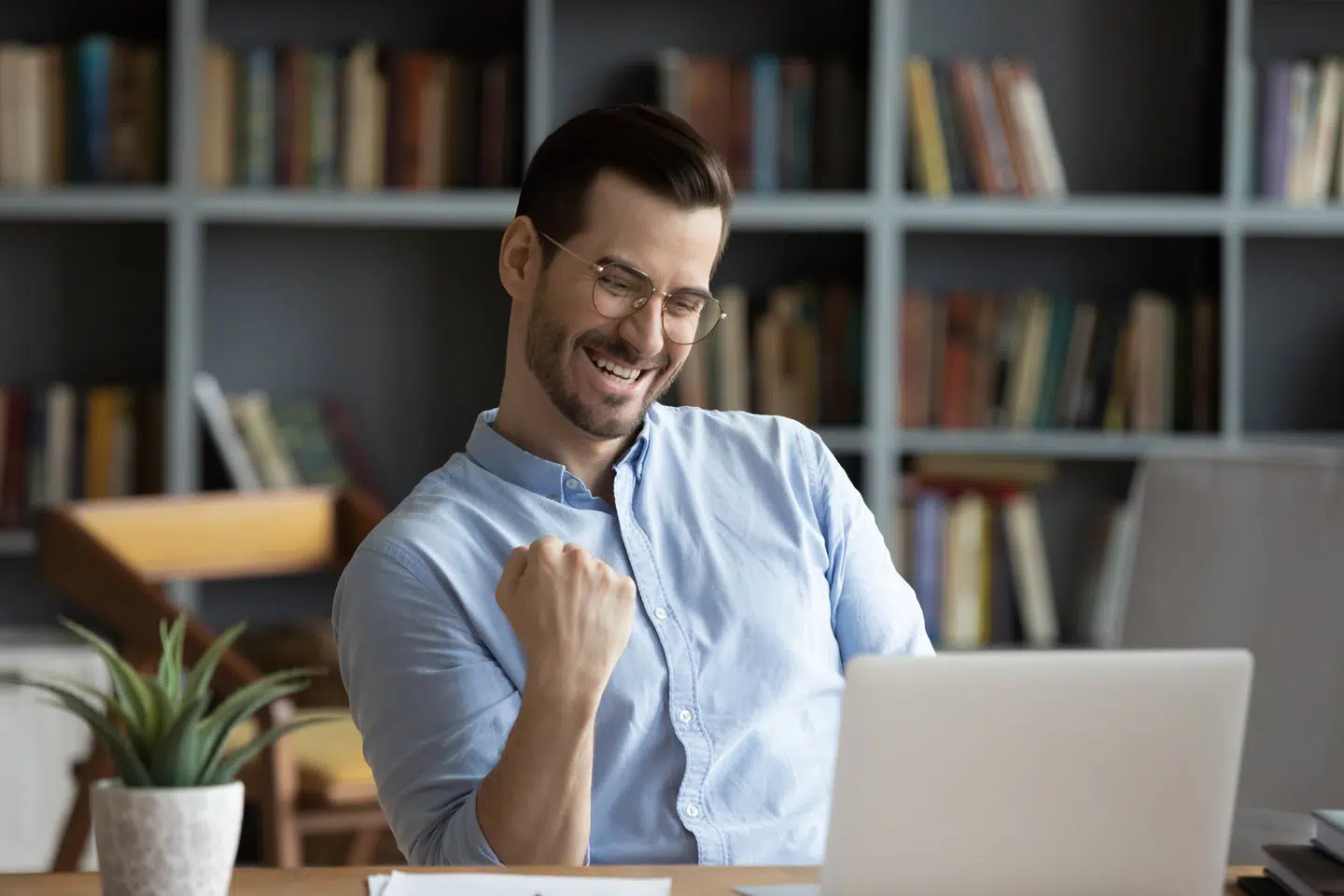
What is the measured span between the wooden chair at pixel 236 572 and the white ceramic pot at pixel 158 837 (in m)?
1.26

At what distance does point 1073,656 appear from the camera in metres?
0.94

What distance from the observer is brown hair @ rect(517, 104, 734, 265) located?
1434mm

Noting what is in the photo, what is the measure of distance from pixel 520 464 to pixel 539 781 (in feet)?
1.17

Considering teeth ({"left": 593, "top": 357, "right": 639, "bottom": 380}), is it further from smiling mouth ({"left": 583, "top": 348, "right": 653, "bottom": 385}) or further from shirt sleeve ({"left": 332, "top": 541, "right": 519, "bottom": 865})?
shirt sleeve ({"left": 332, "top": 541, "right": 519, "bottom": 865})

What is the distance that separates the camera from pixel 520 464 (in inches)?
57.8

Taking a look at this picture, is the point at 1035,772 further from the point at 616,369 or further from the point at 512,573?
the point at 616,369

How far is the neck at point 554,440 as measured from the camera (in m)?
1.49

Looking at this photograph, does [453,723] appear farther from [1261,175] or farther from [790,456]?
[1261,175]

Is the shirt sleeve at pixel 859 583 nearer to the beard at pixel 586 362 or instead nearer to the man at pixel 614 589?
the man at pixel 614 589

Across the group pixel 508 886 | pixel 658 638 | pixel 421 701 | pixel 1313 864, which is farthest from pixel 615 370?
pixel 1313 864

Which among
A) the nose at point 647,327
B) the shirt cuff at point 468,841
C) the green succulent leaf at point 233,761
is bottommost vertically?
the shirt cuff at point 468,841

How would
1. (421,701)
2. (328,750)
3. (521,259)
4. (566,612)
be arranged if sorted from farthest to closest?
(328,750)
(521,259)
(421,701)
(566,612)

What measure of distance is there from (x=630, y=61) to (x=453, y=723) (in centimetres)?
226

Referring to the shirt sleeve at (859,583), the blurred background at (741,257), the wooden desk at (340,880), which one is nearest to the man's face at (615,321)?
the shirt sleeve at (859,583)
